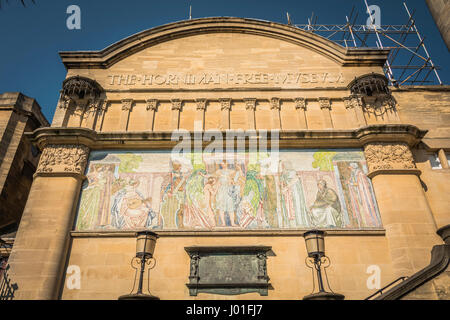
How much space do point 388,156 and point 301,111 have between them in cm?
385

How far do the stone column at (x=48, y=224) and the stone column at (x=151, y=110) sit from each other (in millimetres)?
2689

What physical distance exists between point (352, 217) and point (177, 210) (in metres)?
6.03

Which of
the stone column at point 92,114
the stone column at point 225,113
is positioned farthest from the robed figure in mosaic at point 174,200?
the stone column at point 92,114

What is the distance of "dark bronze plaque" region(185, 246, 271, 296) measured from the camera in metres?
9.86

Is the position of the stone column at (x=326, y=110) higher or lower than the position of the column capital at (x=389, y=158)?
higher

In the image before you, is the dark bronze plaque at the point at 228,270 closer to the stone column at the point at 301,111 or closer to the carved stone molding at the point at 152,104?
the stone column at the point at 301,111

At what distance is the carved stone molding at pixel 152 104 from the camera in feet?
46.1

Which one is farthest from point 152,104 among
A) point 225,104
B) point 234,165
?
point 234,165

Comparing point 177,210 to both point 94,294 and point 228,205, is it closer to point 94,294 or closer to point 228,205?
point 228,205

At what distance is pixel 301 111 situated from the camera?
547 inches

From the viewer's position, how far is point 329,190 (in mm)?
11719
